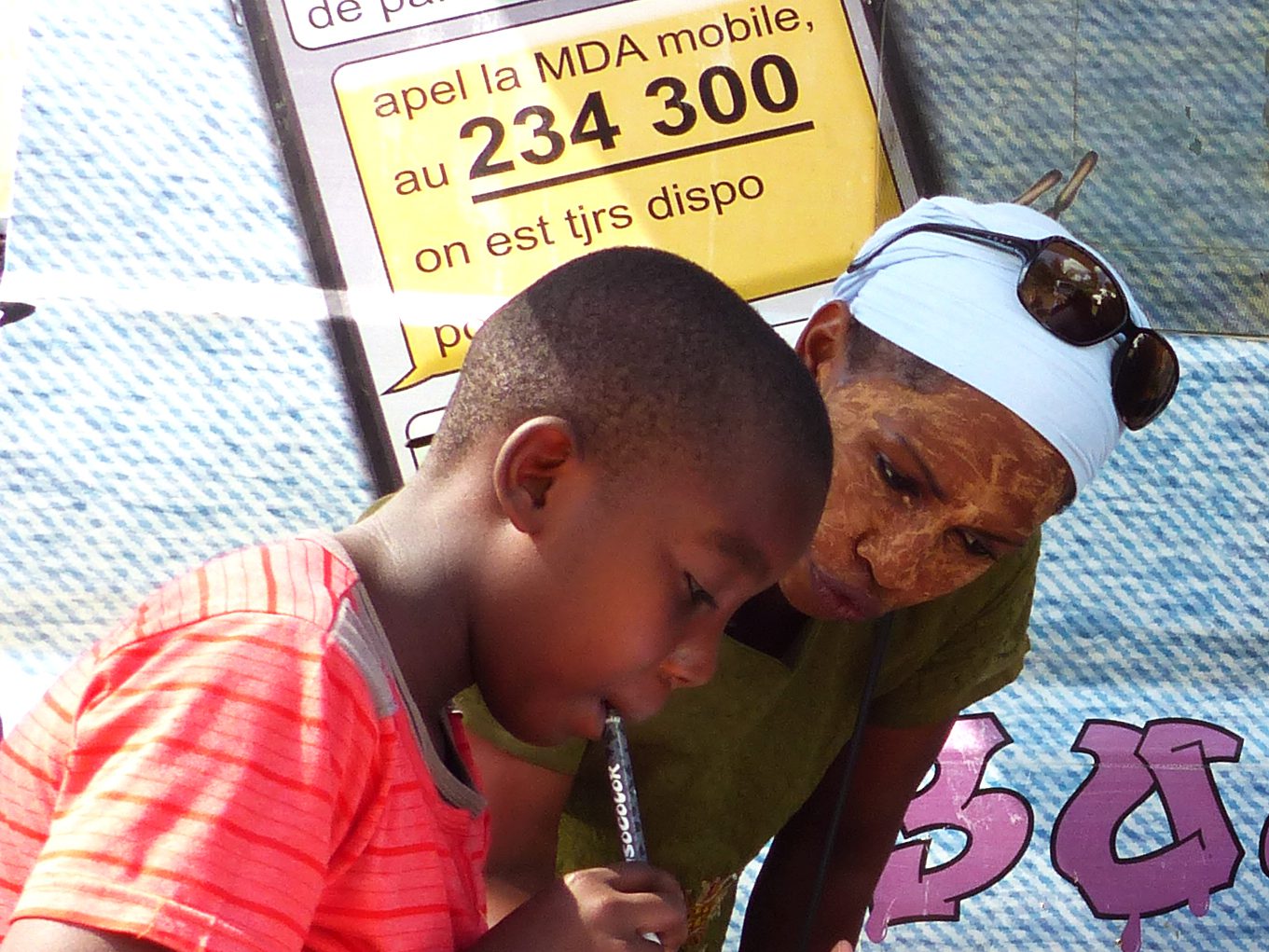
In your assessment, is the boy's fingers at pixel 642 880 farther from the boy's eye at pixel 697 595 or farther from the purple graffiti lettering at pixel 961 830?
the purple graffiti lettering at pixel 961 830

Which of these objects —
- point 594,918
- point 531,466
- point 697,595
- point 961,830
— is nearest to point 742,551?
point 697,595

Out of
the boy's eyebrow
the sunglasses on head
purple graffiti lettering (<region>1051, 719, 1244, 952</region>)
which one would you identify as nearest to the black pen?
the boy's eyebrow

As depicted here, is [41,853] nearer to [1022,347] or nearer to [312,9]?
[1022,347]

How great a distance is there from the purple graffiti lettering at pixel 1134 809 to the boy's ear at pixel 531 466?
3.73 ft

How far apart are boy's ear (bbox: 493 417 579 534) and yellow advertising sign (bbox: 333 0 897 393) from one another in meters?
0.79

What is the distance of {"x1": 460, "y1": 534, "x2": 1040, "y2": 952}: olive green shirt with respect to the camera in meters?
1.35

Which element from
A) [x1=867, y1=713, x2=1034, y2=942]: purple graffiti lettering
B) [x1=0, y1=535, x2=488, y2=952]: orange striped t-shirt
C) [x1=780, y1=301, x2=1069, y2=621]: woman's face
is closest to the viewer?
[x1=0, y1=535, x2=488, y2=952]: orange striped t-shirt

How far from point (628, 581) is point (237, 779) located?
0.99ft

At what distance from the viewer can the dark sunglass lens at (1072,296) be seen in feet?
4.49

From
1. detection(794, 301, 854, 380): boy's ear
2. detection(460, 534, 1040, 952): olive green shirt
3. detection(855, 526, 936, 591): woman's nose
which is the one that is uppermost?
detection(794, 301, 854, 380): boy's ear

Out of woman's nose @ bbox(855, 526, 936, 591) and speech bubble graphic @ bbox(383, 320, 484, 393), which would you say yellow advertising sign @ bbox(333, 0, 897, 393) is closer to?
speech bubble graphic @ bbox(383, 320, 484, 393)

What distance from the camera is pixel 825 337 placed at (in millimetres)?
1422

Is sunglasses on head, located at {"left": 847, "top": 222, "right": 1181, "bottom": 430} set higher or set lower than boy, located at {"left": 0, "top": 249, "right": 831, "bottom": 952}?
lower

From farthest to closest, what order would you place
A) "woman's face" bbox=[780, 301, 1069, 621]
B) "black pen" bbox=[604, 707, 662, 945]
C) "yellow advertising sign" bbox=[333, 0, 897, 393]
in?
"yellow advertising sign" bbox=[333, 0, 897, 393], "woman's face" bbox=[780, 301, 1069, 621], "black pen" bbox=[604, 707, 662, 945]
